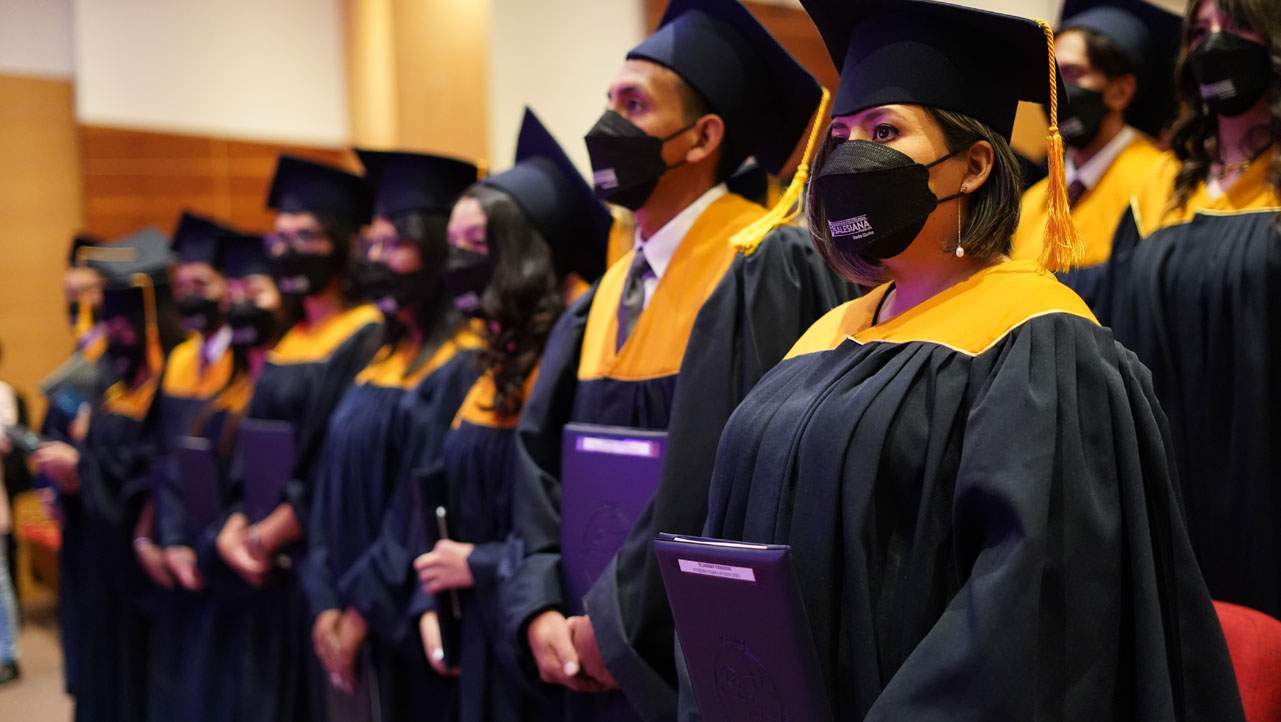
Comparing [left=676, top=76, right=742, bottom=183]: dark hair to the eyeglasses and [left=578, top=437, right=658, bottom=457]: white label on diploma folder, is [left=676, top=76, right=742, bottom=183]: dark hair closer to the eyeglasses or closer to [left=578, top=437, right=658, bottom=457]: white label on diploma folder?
[left=578, top=437, right=658, bottom=457]: white label on diploma folder

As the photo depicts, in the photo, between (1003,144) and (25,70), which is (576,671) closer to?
(1003,144)

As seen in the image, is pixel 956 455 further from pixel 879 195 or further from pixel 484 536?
pixel 484 536

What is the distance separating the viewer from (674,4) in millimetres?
2912

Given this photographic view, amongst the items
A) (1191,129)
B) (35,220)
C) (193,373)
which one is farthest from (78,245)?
(1191,129)

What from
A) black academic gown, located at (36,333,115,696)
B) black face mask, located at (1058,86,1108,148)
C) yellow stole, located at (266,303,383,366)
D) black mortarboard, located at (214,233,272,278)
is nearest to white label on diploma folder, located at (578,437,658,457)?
black face mask, located at (1058,86,1108,148)

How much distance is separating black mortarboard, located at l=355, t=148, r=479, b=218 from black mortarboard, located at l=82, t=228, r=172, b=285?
11.8 feet

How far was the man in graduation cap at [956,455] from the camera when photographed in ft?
5.31

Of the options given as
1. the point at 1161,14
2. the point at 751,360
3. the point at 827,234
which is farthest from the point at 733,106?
the point at 1161,14

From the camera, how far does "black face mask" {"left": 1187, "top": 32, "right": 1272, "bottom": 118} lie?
2.79 m

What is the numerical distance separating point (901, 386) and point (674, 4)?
1473mm

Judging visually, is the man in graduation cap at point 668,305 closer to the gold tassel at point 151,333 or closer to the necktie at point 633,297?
the necktie at point 633,297

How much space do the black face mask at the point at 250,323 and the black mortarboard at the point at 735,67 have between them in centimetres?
310

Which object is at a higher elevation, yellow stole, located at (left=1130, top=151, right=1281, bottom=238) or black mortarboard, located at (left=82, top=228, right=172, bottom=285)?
yellow stole, located at (left=1130, top=151, right=1281, bottom=238)

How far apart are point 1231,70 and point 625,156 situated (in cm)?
142
